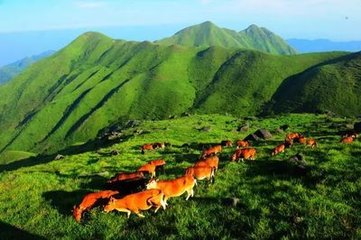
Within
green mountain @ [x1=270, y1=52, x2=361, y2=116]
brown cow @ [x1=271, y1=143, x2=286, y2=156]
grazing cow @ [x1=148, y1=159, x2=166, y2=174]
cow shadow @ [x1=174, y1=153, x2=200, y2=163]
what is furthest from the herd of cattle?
green mountain @ [x1=270, y1=52, x2=361, y2=116]

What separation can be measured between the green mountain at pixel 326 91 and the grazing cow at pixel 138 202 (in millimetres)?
133259

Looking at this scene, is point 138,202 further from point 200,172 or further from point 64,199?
point 64,199

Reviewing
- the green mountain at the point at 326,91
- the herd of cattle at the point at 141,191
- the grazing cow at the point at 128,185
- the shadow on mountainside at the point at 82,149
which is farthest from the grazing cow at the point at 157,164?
the green mountain at the point at 326,91

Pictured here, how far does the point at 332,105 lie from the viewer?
153500mm

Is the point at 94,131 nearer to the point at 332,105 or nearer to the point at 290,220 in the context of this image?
the point at 332,105

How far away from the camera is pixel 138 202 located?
17.1m

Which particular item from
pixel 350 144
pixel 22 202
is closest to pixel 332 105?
pixel 350 144

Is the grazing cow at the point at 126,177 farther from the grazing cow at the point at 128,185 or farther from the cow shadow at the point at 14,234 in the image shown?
the cow shadow at the point at 14,234

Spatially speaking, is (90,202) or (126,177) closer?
(90,202)

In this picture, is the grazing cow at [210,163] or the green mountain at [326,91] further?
the green mountain at [326,91]

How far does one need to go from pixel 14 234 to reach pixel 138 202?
17.3 ft

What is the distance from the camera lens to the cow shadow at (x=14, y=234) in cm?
1748

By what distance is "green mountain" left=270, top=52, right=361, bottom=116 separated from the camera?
153 meters

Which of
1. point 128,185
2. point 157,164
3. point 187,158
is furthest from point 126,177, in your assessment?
point 187,158
